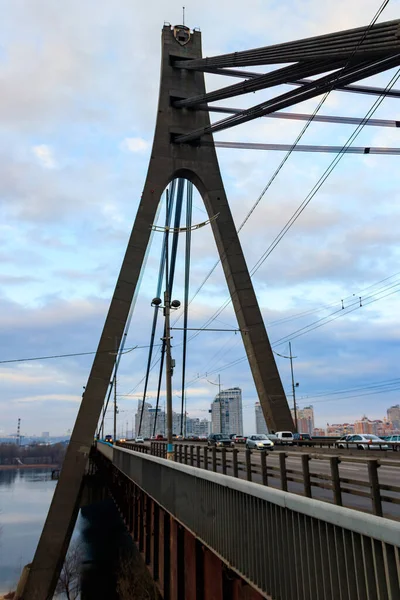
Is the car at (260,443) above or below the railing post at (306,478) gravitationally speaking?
above

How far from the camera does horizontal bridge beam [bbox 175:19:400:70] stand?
56.1 ft

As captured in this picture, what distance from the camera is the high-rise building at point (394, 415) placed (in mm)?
114088

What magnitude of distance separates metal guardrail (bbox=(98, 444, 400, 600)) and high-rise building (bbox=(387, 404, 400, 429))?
378ft

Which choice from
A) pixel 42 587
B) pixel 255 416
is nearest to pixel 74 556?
pixel 42 587

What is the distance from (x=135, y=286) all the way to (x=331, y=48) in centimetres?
1828

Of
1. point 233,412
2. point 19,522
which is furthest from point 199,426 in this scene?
point 19,522

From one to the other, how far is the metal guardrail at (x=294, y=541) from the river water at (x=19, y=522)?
42.6m

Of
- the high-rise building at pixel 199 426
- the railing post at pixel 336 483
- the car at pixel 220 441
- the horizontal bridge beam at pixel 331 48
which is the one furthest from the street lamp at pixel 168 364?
the high-rise building at pixel 199 426

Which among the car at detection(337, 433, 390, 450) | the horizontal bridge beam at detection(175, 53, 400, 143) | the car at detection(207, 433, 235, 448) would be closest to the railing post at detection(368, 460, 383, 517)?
the horizontal bridge beam at detection(175, 53, 400, 143)

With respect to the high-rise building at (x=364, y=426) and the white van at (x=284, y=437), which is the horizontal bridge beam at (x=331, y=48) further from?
the high-rise building at (x=364, y=426)

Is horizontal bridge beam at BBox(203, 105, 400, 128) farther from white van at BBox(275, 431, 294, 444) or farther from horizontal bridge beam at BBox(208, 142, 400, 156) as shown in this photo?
white van at BBox(275, 431, 294, 444)

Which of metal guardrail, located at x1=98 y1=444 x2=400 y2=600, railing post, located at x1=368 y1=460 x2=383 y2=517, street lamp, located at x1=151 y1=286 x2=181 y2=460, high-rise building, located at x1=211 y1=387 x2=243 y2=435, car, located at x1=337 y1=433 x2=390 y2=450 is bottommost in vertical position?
metal guardrail, located at x1=98 y1=444 x2=400 y2=600

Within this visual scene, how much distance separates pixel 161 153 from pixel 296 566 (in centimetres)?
3146

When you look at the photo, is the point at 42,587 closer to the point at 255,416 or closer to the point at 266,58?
the point at 266,58
